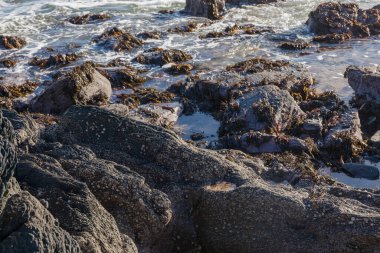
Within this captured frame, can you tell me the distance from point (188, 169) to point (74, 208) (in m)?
1.75

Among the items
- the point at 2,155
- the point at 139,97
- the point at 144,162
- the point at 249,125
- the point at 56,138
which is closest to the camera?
the point at 2,155

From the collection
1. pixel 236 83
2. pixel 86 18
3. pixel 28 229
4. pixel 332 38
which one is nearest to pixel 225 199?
pixel 28 229

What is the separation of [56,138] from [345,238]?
11.2ft

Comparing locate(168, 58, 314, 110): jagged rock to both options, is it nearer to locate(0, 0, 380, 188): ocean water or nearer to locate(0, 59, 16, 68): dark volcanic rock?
locate(0, 0, 380, 188): ocean water

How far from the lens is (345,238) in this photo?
481 centimetres

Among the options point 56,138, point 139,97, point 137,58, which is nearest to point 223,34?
point 137,58

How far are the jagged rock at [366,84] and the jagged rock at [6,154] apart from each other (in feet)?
26.8

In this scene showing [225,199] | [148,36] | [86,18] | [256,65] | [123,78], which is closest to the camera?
[225,199]

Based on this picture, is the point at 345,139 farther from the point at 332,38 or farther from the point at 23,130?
the point at 332,38

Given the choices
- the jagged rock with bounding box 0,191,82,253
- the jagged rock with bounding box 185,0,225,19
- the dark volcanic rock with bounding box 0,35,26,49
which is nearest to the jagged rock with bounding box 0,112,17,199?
the jagged rock with bounding box 0,191,82,253

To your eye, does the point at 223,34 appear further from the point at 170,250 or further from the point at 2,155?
the point at 2,155

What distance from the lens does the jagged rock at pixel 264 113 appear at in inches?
350

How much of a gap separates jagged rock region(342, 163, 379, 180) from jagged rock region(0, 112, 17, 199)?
575cm

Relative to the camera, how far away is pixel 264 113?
8.93 metres
